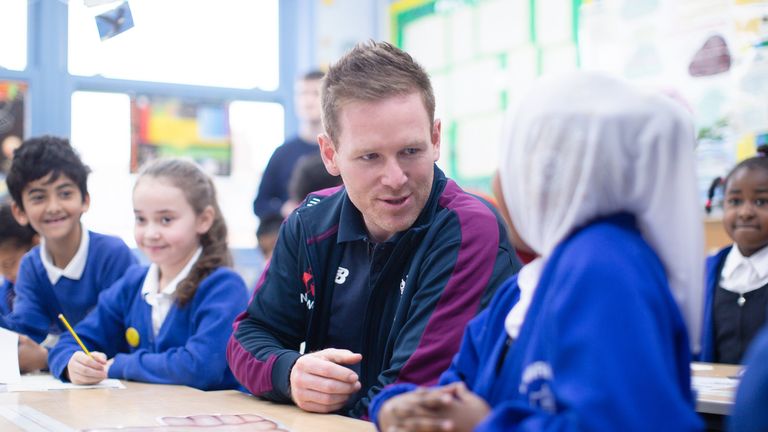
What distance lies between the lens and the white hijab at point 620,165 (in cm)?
90

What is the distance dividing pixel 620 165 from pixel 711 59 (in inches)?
135

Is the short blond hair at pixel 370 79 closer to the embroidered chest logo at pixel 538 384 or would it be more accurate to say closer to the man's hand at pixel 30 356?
the embroidered chest logo at pixel 538 384

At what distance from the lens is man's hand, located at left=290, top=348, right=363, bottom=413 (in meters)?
1.46

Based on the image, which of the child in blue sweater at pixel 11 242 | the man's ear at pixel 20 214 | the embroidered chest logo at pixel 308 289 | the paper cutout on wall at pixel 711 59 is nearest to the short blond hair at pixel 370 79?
the embroidered chest logo at pixel 308 289

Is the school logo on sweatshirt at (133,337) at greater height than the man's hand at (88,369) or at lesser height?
greater

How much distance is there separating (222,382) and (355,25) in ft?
14.3

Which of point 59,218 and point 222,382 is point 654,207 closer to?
point 222,382

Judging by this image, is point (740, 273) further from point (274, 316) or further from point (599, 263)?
point (599, 263)

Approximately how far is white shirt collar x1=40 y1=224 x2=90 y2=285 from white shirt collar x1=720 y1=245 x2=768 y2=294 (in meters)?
2.33

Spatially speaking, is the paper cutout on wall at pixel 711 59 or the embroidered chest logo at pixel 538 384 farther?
the paper cutout on wall at pixel 711 59

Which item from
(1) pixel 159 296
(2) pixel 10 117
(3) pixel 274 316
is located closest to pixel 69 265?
(1) pixel 159 296

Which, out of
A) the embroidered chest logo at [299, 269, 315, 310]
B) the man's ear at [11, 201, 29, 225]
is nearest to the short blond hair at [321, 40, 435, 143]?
the embroidered chest logo at [299, 269, 315, 310]

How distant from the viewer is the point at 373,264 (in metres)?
1.67

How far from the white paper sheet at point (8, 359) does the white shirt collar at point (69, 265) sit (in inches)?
23.9
